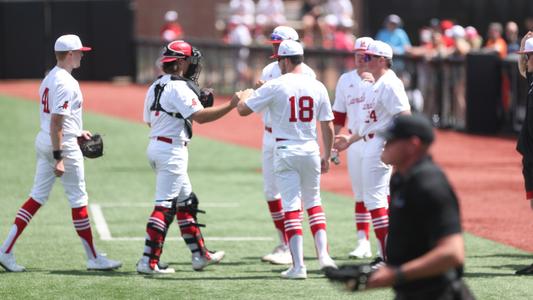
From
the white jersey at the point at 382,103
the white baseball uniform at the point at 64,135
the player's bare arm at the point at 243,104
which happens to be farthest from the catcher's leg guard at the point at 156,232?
the white jersey at the point at 382,103

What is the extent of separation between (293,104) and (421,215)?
4204 millimetres

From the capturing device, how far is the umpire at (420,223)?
5289 mm

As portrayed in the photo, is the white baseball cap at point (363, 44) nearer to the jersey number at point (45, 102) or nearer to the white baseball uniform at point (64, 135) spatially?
the white baseball uniform at point (64, 135)

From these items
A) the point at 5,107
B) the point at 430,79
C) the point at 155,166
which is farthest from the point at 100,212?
the point at 5,107

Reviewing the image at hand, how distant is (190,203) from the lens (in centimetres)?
998

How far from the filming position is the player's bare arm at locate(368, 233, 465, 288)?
5246 mm

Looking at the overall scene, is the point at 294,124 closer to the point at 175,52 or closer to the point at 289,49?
the point at 289,49

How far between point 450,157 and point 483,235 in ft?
24.3

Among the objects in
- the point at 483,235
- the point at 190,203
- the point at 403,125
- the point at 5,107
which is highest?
the point at 403,125

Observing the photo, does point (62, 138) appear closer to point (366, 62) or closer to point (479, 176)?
point (366, 62)

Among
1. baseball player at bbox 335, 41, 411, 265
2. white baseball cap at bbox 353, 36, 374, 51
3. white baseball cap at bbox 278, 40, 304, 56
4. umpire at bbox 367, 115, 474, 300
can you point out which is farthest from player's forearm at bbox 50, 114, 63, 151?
umpire at bbox 367, 115, 474, 300

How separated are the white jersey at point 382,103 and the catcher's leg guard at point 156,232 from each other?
193 centimetres

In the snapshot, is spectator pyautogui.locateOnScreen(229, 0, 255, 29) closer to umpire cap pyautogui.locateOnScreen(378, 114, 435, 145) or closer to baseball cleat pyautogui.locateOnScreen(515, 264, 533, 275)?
baseball cleat pyautogui.locateOnScreen(515, 264, 533, 275)

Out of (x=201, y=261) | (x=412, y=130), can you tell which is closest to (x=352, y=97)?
(x=201, y=261)
